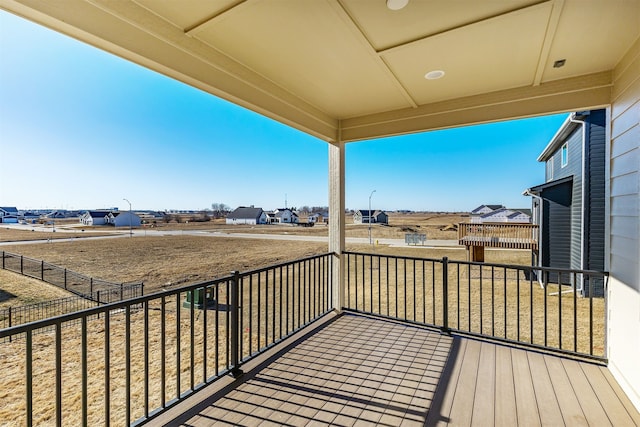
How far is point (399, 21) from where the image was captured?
174cm

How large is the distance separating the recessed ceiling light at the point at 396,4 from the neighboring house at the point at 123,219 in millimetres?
17341

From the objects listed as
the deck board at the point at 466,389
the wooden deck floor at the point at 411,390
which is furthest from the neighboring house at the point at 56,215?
the deck board at the point at 466,389

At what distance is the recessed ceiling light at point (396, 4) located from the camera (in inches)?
61.0

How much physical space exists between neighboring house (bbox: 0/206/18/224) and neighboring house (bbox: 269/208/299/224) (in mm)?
32465

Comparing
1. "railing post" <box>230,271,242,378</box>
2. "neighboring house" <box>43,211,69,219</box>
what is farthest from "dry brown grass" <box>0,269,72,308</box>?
Result: "railing post" <box>230,271,242,378</box>

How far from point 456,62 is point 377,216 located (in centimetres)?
3731

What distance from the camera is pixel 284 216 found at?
38.0 metres

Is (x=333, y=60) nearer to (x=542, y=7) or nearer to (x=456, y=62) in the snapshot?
(x=456, y=62)

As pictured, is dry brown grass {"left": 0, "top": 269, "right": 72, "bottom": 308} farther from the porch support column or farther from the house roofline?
the house roofline

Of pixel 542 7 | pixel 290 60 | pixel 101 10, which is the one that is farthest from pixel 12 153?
pixel 542 7

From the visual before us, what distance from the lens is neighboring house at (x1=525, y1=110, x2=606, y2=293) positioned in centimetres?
580

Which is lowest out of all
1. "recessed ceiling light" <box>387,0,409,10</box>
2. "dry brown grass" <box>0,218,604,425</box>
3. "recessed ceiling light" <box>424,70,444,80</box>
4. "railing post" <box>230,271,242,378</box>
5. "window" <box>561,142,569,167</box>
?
"dry brown grass" <box>0,218,604,425</box>

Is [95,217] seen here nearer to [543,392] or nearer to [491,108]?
[491,108]

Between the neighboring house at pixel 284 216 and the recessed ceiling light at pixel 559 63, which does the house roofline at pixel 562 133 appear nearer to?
the recessed ceiling light at pixel 559 63
